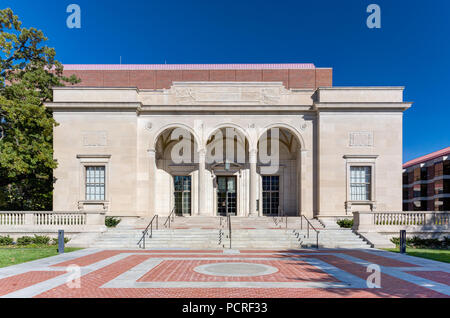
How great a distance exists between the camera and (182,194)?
2891 centimetres

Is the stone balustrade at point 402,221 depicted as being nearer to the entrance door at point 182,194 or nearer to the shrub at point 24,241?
the entrance door at point 182,194

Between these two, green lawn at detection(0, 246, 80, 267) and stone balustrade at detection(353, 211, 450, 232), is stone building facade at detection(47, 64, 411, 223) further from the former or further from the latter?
green lawn at detection(0, 246, 80, 267)

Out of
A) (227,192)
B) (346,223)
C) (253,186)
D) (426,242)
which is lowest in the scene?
(426,242)

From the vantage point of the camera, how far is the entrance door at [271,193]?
29000mm

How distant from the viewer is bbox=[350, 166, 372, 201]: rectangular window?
2491 cm

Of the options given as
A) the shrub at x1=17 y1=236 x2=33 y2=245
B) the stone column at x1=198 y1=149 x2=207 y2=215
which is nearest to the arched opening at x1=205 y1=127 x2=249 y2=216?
the stone column at x1=198 y1=149 x2=207 y2=215

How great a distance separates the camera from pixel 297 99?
26.1 m

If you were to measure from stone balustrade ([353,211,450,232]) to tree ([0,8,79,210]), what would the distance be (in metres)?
20.9

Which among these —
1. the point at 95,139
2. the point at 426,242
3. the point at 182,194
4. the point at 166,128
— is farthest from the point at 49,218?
the point at 426,242

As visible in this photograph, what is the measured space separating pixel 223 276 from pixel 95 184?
710 inches

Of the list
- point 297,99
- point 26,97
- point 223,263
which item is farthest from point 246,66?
point 223,263

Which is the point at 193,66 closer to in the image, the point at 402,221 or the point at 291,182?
the point at 291,182
